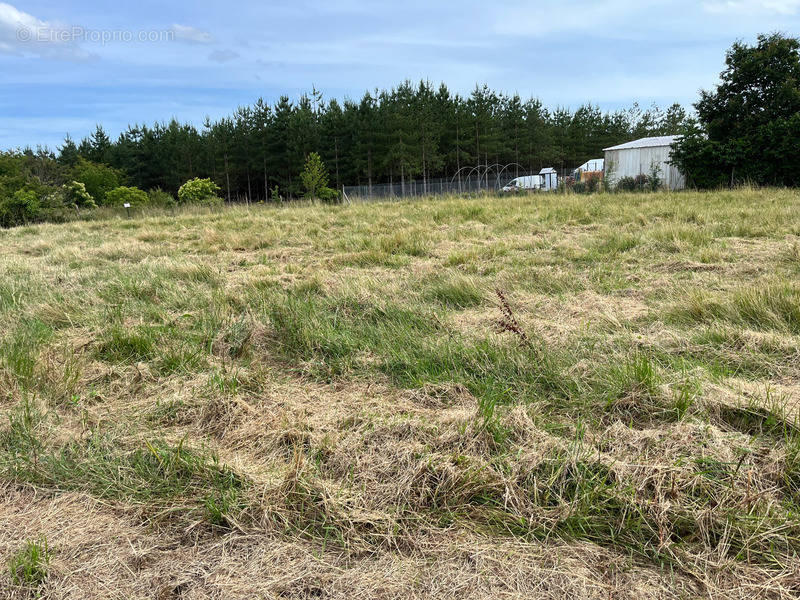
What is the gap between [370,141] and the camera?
38.3 meters

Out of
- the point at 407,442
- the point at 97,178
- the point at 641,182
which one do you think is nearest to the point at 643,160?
the point at 641,182

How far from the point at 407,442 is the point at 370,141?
38202 mm

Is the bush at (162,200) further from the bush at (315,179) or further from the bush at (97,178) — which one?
the bush at (97,178)

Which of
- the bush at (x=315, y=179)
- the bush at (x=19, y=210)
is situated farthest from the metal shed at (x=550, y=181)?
the bush at (x=19, y=210)

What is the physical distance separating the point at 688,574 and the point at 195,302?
428 cm

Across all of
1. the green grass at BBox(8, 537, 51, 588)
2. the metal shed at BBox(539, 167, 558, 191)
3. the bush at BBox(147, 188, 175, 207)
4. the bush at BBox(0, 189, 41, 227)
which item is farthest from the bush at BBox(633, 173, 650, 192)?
the bush at BBox(0, 189, 41, 227)

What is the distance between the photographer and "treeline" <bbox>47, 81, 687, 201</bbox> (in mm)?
39062

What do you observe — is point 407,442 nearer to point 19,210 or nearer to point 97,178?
point 19,210

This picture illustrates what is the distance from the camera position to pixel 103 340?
146 inches

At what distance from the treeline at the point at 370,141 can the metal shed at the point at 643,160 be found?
51.3ft

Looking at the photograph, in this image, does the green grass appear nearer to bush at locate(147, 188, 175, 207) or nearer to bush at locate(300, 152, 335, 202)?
bush at locate(147, 188, 175, 207)

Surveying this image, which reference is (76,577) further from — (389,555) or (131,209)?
(131,209)

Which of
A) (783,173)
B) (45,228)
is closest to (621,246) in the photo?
(45,228)

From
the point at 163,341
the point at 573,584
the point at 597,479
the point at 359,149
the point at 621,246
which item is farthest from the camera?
the point at 359,149
